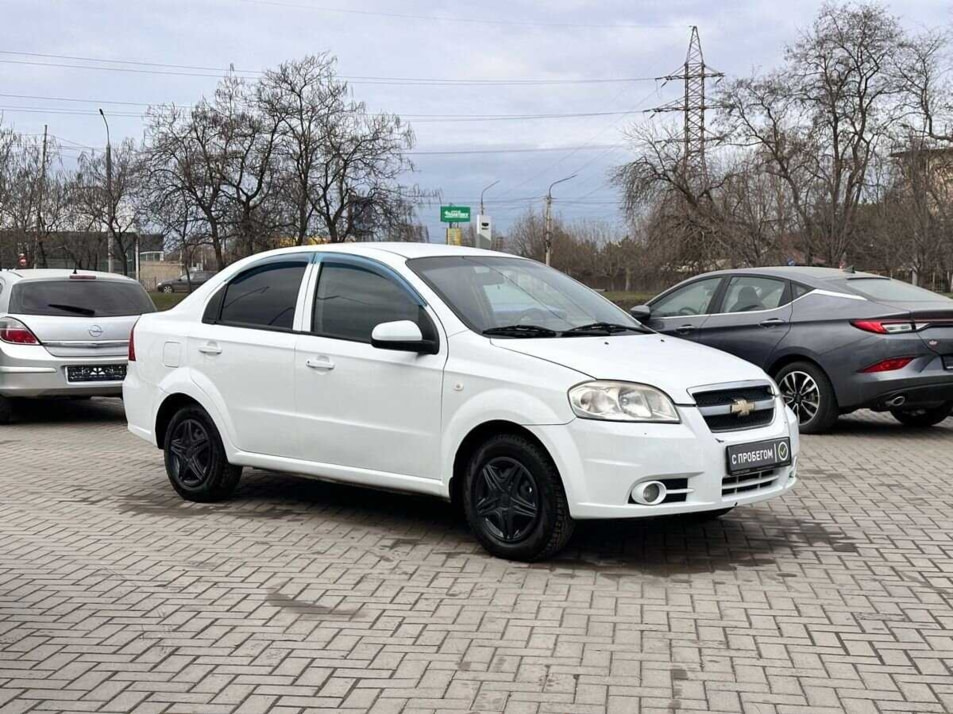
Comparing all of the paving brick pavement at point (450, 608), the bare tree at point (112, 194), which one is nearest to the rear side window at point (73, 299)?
the paving brick pavement at point (450, 608)

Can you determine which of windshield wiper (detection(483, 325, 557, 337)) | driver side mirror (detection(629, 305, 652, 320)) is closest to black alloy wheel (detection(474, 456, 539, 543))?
windshield wiper (detection(483, 325, 557, 337))

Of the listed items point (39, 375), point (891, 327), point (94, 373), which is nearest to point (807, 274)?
point (891, 327)

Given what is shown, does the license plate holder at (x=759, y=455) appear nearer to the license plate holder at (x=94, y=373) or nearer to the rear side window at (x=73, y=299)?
the license plate holder at (x=94, y=373)

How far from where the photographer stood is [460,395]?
580cm

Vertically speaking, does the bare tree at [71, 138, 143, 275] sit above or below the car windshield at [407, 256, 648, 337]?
above

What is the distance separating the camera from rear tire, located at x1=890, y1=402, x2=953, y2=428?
1092cm

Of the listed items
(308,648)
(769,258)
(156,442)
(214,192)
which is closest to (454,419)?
(308,648)

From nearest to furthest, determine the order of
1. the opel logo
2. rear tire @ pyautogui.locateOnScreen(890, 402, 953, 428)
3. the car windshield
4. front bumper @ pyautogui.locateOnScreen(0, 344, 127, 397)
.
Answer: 1. the opel logo
2. the car windshield
3. rear tire @ pyautogui.locateOnScreen(890, 402, 953, 428)
4. front bumper @ pyautogui.locateOnScreen(0, 344, 127, 397)

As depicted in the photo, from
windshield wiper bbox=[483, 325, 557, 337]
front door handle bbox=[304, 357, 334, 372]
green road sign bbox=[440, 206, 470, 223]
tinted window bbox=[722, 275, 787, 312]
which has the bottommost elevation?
front door handle bbox=[304, 357, 334, 372]

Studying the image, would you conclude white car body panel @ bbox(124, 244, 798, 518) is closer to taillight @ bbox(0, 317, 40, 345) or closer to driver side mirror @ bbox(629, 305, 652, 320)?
driver side mirror @ bbox(629, 305, 652, 320)

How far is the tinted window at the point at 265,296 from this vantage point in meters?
6.87

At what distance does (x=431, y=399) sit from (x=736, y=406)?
1618 mm

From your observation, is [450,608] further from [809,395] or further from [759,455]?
[809,395]

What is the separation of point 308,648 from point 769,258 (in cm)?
3493
